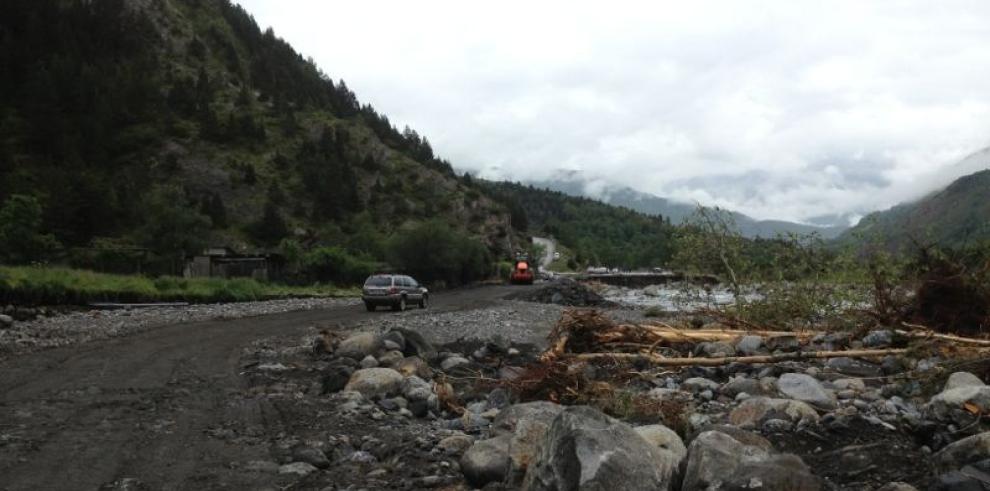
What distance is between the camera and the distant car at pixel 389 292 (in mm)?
33969

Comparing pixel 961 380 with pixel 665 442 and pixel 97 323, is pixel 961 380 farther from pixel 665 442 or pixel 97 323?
pixel 97 323

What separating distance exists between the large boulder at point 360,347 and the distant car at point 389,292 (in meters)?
18.1

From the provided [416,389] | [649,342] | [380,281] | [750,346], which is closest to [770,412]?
[416,389]

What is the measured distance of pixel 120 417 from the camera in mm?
9867

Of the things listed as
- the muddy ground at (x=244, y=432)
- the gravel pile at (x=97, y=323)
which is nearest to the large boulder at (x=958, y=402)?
the muddy ground at (x=244, y=432)

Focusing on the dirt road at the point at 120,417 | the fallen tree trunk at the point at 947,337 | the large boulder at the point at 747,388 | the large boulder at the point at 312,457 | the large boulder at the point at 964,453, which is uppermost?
the fallen tree trunk at the point at 947,337

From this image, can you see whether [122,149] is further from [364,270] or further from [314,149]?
[364,270]

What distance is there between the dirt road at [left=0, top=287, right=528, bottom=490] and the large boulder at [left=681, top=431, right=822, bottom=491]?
4.45 m

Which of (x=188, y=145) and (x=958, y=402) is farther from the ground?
(x=188, y=145)

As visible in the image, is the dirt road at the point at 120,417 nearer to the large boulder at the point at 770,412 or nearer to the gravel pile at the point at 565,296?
the large boulder at the point at 770,412

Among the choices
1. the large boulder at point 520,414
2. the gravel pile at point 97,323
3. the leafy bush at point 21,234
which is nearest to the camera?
the large boulder at point 520,414

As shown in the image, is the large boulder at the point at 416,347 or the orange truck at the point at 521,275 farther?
the orange truck at the point at 521,275

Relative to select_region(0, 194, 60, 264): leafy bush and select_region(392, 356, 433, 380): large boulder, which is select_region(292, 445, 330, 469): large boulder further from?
select_region(0, 194, 60, 264): leafy bush

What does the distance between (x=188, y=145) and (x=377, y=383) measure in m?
95.5
